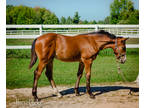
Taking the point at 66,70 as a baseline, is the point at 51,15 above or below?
above

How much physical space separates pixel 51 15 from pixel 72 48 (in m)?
3.68

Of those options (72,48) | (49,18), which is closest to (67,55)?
(72,48)

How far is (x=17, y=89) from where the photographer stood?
5.25 metres

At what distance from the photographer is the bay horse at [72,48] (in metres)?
4.29

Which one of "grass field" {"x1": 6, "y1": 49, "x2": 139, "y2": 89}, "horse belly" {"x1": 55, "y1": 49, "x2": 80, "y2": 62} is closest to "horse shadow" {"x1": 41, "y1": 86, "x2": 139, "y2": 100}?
"grass field" {"x1": 6, "y1": 49, "x2": 139, "y2": 89}

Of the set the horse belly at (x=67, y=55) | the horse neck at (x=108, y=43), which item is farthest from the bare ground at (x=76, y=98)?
the horse neck at (x=108, y=43)

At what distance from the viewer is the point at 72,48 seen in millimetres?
4492

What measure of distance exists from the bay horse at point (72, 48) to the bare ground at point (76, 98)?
203mm

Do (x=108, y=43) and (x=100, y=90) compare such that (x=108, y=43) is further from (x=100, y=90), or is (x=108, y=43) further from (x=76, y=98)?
(x=76, y=98)

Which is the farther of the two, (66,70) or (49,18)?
(49,18)

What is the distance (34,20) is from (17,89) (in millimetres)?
3760

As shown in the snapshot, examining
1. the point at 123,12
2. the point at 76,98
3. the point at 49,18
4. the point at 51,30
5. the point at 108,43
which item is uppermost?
the point at 123,12
